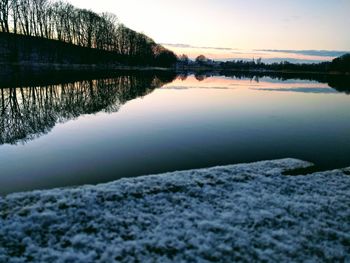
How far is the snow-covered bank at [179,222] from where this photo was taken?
197 inches

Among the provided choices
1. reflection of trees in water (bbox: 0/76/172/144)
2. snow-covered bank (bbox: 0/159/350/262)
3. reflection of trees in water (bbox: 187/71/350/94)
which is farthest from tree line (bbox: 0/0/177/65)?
snow-covered bank (bbox: 0/159/350/262)

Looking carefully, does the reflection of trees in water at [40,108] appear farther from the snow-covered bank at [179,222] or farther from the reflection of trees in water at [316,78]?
the reflection of trees in water at [316,78]

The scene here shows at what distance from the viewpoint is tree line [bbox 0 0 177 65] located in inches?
2997

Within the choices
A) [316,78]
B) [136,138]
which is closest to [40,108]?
[136,138]

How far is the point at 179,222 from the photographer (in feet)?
19.6

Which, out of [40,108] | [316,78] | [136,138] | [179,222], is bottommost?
[179,222]

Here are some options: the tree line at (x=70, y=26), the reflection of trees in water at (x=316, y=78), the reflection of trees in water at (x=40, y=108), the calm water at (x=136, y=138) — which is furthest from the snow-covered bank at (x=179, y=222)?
the tree line at (x=70, y=26)

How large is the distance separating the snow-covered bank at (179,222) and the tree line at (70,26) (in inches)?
3007

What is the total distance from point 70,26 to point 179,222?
10385 cm

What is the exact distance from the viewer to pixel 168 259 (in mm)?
4828

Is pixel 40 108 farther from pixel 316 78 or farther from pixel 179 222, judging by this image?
pixel 316 78

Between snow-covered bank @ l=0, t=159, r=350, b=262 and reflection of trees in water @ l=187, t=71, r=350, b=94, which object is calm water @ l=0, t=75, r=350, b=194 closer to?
snow-covered bank @ l=0, t=159, r=350, b=262

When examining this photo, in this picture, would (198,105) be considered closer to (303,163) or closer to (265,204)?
(303,163)

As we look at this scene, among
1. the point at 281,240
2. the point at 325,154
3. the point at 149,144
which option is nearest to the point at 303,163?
the point at 325,154
